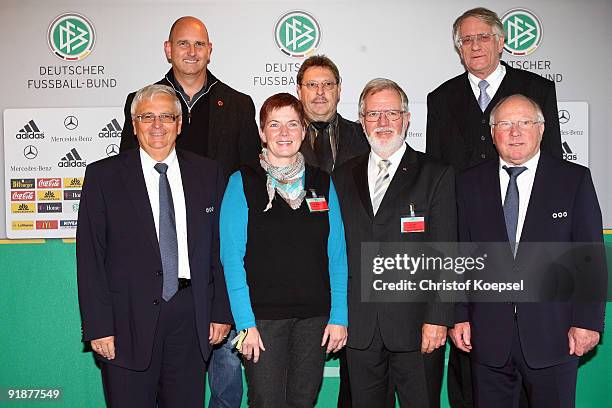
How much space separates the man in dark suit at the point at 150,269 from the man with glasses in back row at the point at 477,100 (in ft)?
4.60

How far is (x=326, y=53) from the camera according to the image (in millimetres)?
4160

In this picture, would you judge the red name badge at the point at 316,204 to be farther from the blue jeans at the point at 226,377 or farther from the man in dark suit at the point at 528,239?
the blue jeans at the point at 226,377

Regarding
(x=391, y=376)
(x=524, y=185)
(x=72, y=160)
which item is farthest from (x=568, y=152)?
(x=72, y=160)

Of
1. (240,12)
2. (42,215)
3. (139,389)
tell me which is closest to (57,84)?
(42,215)

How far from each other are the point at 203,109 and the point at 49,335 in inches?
73.5

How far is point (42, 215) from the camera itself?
163 inches

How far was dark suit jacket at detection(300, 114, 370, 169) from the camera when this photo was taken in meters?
3.32

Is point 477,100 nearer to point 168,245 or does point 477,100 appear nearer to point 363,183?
point 363,183

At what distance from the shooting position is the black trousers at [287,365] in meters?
2.69

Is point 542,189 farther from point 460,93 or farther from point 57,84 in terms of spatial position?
point 57,84

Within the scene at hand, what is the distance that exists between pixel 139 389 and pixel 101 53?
91.2 inches

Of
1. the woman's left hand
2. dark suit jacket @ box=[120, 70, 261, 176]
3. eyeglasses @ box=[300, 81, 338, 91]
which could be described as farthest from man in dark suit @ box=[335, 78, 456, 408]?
dark suit jacket @ box=[120, 70, 261, 176]

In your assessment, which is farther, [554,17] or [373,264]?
[554,17]

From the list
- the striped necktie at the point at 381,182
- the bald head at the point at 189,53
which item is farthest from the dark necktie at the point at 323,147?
the bald head at the point at 189,53
